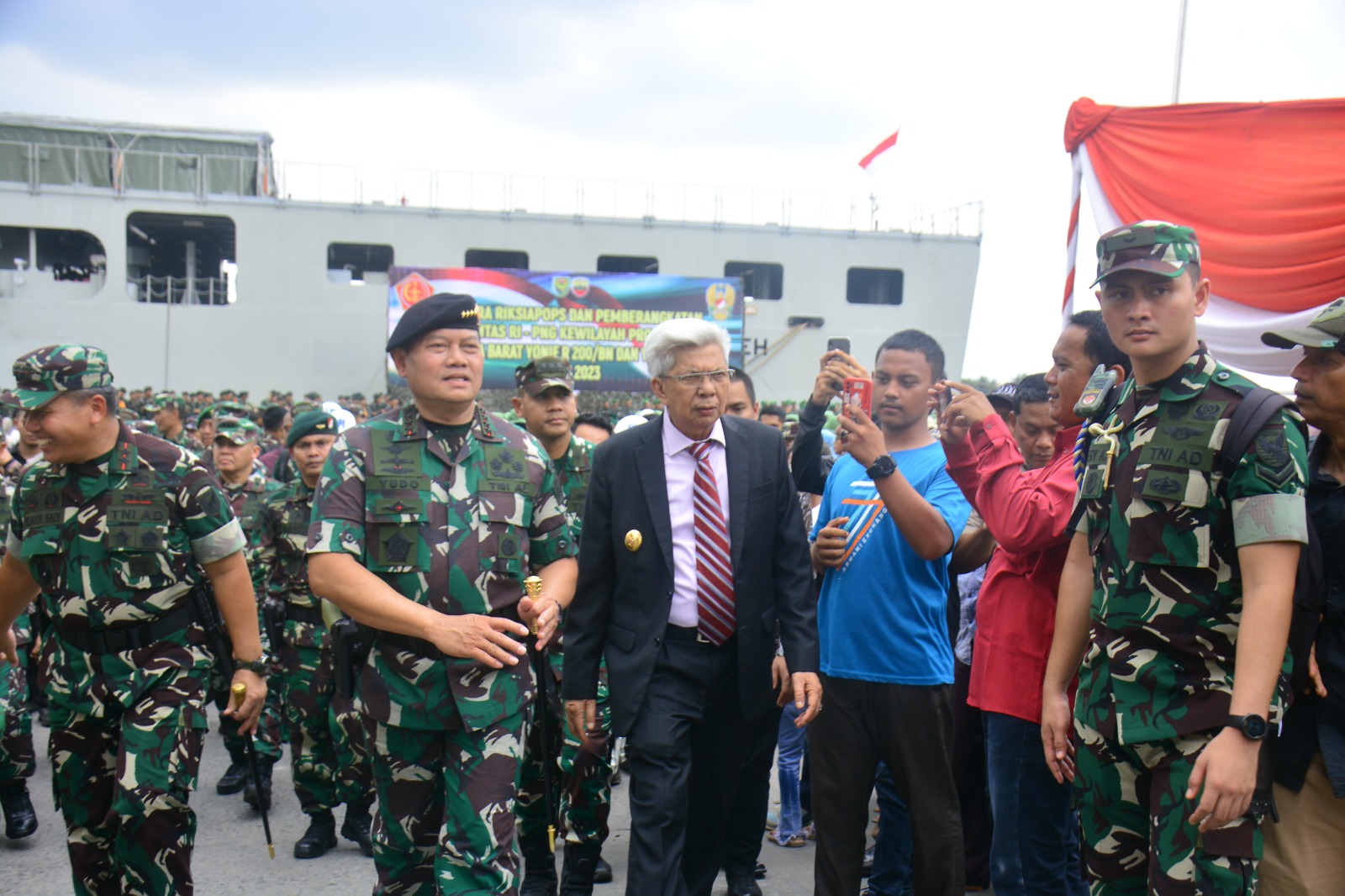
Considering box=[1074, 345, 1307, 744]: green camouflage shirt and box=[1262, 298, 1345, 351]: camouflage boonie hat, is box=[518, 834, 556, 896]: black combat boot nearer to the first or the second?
box=[1074, 345, 1307, 744]: green camouflage shirt

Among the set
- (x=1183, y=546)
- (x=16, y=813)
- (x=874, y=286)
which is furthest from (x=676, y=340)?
→ (x=874, y=286)

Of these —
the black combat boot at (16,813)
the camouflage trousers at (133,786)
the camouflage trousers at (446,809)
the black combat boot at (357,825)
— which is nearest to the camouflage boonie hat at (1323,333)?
the camouflage trousers at (446,809)

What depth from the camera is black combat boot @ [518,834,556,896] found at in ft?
15.1

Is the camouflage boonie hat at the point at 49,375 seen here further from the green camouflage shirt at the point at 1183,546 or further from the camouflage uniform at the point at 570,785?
the green camouflage shirt at the point at 1183,546

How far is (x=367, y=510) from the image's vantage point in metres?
3.38

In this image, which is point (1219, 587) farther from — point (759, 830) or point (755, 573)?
point (759, 830)

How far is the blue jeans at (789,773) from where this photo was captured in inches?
203

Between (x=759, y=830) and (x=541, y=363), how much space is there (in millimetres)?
2907

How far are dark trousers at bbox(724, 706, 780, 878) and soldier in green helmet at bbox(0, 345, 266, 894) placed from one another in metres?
2.07

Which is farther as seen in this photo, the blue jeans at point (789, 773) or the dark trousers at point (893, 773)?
the blue jeans at point (789, 773)

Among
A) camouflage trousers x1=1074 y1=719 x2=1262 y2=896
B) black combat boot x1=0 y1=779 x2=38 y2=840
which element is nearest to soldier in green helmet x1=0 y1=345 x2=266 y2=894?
black combat boot x1=0 y1=779 x2=38 y2=840


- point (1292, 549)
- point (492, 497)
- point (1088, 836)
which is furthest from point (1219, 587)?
point (492, 497)

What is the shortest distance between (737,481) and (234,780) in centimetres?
428

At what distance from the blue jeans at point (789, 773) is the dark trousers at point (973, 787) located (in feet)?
2.73
